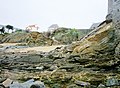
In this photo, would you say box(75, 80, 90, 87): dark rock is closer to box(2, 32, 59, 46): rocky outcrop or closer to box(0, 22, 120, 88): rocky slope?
box(0, 22, 120, 88): rocky slope

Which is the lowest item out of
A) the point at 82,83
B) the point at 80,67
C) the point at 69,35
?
the point at 82,83

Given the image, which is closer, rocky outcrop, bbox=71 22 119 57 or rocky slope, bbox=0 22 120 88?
rocky slope, bbox=0 22 120 88

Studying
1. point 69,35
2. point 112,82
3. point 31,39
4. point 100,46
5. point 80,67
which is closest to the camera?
point 112,82

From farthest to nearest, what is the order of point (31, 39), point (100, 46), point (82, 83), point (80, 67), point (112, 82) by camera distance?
point (31, 39)
point (100, 46)
point (80, 67)
point (82, 83)
point (112, 82)

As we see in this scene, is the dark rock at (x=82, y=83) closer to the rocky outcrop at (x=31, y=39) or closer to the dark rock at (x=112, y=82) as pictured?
the dark rock at (x=112, y=82)

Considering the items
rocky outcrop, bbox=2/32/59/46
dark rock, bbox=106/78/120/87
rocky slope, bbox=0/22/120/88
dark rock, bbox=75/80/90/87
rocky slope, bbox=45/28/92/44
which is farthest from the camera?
rocky slope, bbox=45/28/92/44

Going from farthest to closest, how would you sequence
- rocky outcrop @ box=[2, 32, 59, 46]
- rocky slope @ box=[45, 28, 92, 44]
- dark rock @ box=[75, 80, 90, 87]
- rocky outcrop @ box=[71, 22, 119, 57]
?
rocky slope @ box=[45, 28, 92, 44] → rocky outcrop @ box=[2, 32, 59, 46] → rocky outcrop @ box=[71, 22, 119, 57] → dark rock @ box=[75, 80, 90, 87]

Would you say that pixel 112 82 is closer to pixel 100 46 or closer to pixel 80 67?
pixel 80 67

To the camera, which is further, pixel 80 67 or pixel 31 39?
pixel 31 39

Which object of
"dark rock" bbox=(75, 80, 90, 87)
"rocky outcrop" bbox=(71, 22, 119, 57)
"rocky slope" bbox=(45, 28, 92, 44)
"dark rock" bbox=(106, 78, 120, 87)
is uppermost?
"rocky slope" bbox=(45, 28, 92, 44)

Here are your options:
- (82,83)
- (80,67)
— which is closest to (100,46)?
(80,67)

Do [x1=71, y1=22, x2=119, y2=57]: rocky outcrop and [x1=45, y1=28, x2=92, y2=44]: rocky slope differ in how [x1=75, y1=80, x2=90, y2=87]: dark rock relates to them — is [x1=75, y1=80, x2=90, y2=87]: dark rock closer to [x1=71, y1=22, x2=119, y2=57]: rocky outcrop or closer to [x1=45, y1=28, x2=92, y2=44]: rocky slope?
[x1=71, y1=22, x2=119, y2=57]: rocky outcrop

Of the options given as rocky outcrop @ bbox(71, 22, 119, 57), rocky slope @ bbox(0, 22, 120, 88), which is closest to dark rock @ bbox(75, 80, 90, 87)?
rocky slope @ bbox(0, 22, 120, 88)

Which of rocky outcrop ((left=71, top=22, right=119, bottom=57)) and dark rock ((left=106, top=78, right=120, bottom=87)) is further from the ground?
rocky outcrop ((left=71, top=22, right=119, bottom=57))
